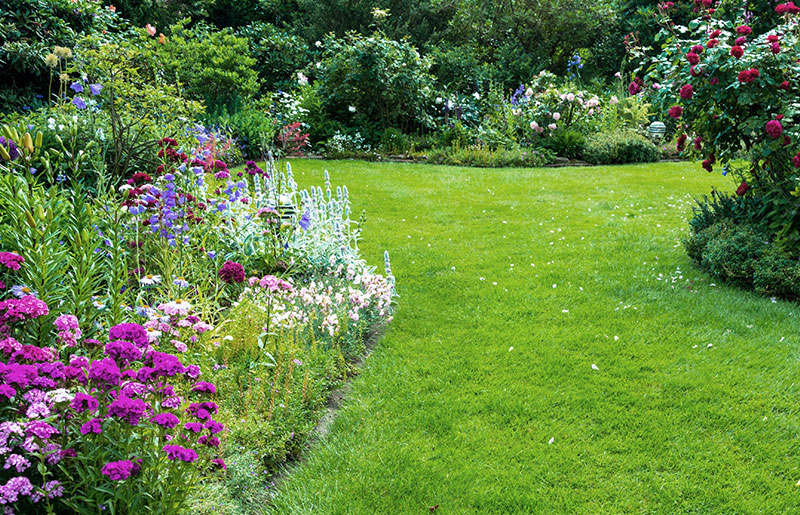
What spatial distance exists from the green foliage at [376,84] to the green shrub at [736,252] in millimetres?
6963

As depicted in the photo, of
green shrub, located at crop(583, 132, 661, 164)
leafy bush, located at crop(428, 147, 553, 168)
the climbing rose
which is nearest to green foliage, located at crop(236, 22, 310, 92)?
leafy bush, located at crop(428, 147, 553, 168)

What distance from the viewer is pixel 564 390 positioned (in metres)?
3.14

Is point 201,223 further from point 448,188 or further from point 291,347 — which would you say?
point 448,188

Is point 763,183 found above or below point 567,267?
above

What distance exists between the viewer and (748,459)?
2.58m

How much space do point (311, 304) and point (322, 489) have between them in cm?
141

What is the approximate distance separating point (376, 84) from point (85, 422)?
30.3 feet

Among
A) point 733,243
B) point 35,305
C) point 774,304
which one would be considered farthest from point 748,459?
point 35,305

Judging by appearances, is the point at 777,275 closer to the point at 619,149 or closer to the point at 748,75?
the point at 748,75

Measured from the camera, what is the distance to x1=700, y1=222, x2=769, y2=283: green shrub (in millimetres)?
4234

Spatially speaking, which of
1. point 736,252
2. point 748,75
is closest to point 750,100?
point 748,75

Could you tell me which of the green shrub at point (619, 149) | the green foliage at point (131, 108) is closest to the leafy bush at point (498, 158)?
the green shrub at point (619, 149)

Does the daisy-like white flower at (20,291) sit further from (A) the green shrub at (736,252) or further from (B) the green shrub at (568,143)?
(B) the green shrub at (568,143)

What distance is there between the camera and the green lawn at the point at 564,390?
2422 millimetres
